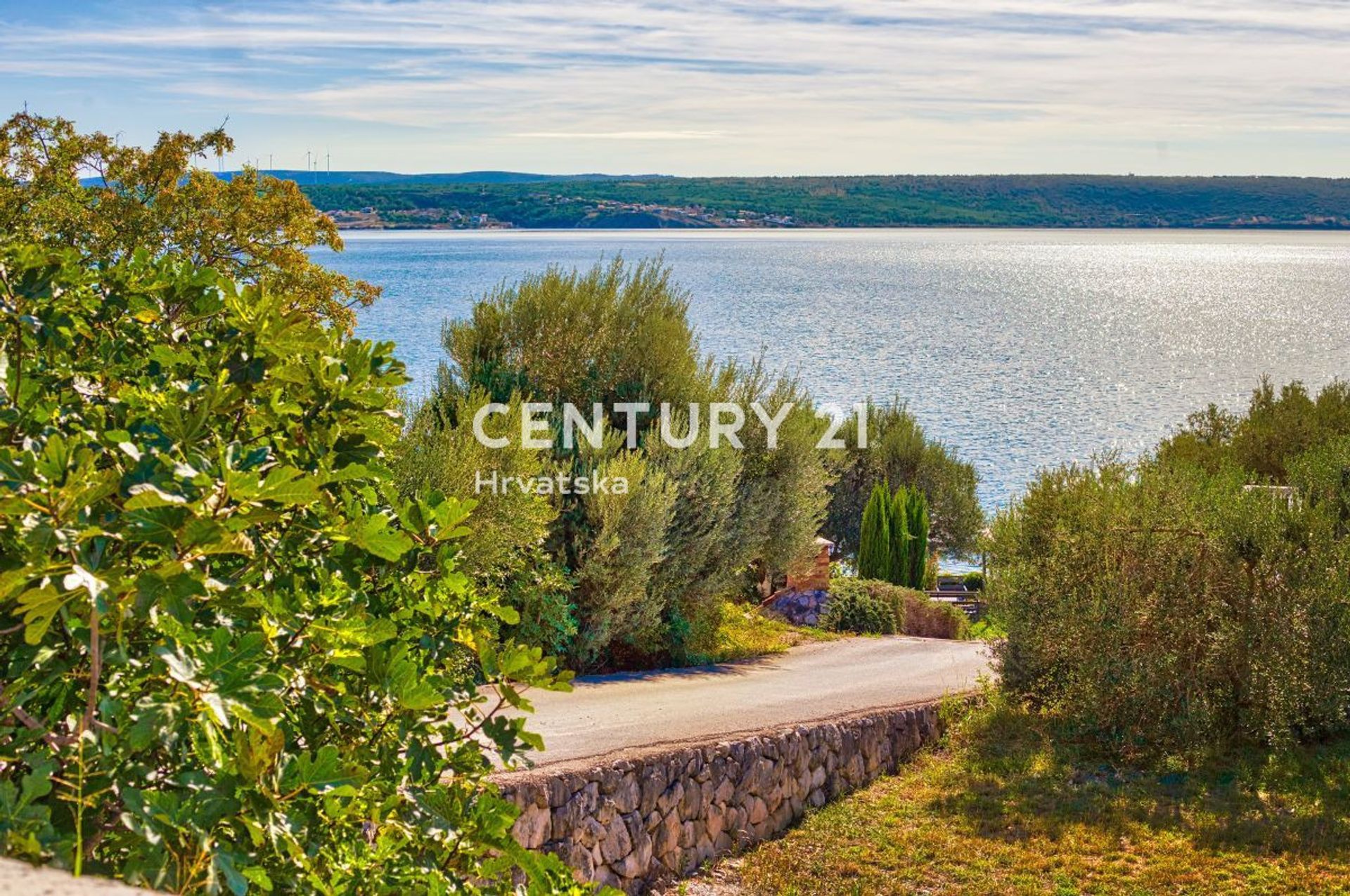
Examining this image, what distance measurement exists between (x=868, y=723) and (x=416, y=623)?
8.84 meters

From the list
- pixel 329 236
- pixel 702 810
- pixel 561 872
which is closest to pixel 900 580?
pixel 329 236

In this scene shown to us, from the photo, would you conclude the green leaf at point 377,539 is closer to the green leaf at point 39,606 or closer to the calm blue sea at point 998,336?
the green leaf at point 39,606

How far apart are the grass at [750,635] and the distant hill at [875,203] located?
412ft

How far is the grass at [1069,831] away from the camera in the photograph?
30.5 feet

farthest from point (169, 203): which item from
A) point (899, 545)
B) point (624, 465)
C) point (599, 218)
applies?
point (599, 218)

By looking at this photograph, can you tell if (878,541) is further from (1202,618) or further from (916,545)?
(1202,618)

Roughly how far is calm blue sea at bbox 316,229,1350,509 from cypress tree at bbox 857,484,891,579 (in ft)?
16.1

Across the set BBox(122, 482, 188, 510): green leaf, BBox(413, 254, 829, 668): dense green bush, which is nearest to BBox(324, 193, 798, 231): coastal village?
BBox(413, 254, 829, 668): dense green bush

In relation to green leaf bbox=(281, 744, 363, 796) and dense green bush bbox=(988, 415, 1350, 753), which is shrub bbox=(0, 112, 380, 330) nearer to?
dense green bush bbox=(988, 415, 1350, 753)

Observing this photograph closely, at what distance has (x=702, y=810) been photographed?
10.0m

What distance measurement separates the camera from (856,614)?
1998 cm

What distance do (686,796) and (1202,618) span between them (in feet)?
18.0

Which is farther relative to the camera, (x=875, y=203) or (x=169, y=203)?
(x=875, y=203)

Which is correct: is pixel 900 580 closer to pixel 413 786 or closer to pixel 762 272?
pixel 413 786
